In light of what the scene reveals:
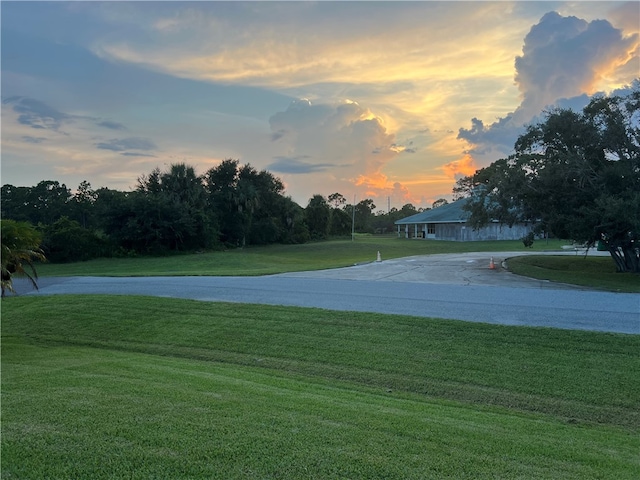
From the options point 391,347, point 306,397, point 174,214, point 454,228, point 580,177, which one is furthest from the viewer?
point 454,228

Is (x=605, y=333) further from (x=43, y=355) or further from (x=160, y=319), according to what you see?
(x=43, y=355)

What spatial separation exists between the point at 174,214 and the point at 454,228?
33.0m

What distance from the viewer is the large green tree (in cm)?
1853

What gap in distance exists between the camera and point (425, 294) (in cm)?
1379

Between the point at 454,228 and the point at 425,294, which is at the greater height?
the point at 454,228

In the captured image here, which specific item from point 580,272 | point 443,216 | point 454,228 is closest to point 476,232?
point 454,228

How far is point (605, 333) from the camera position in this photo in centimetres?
892

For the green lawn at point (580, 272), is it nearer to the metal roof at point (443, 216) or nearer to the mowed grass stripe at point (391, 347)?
the mowed grass stripe at point (391, 347)

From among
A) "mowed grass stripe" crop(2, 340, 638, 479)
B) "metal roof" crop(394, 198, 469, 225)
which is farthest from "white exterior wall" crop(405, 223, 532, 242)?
"mowed grass stripe" crop(2, 340, 638, 479)

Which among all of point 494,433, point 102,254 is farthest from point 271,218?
point 494,433

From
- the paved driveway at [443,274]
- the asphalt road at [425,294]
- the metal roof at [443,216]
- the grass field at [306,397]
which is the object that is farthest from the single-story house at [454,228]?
the grass field at [306,397]

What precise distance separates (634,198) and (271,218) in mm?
44225

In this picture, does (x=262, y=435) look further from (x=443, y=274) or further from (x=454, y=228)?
(x=454, y=228)

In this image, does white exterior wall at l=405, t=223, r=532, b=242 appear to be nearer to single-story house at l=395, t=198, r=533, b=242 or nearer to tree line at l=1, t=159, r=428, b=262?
single-story house at l=395, t=198, r=533, b=242
